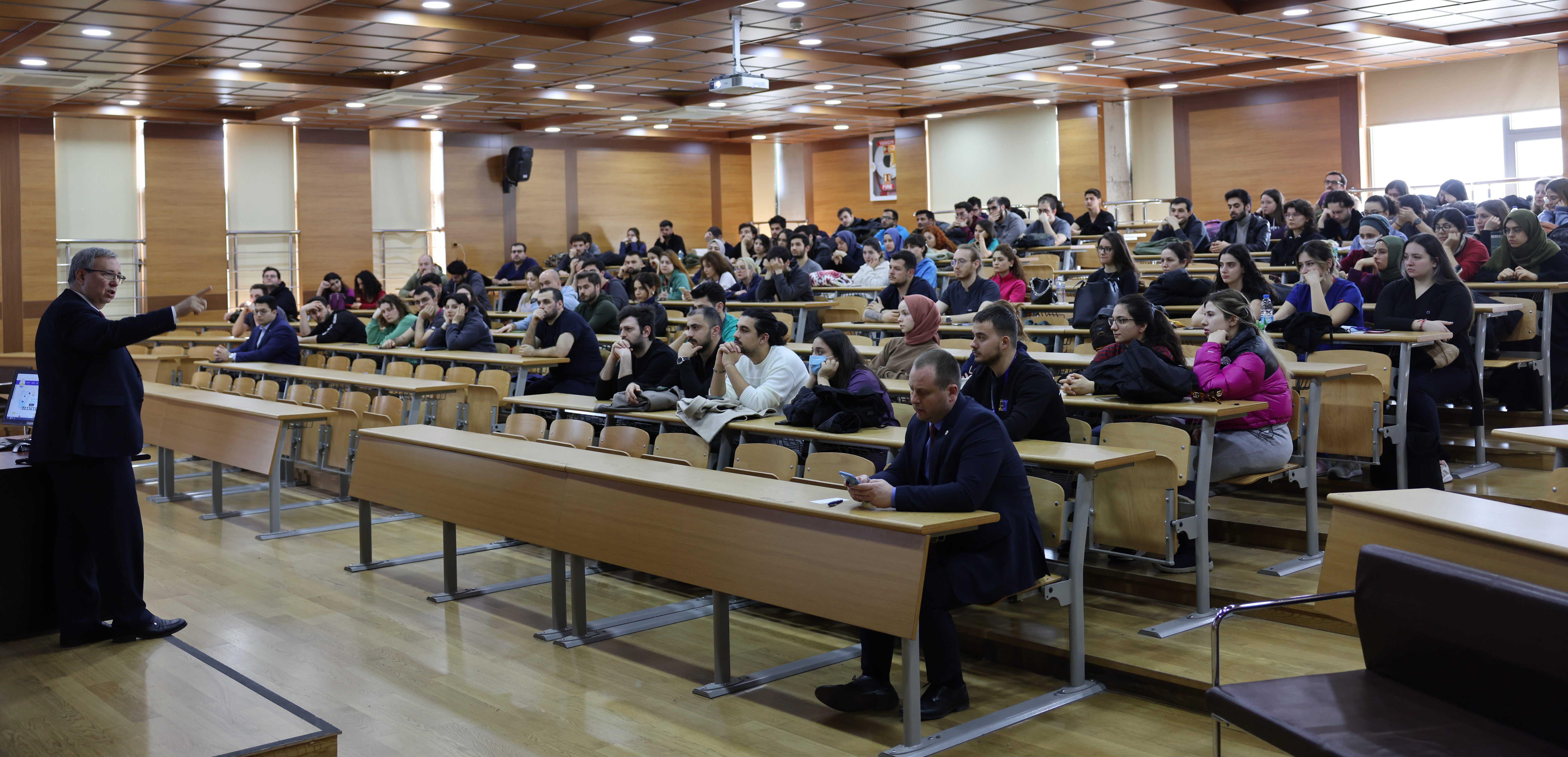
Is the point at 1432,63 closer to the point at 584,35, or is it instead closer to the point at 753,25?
the point at 753,25

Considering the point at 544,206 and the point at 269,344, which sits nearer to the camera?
the point at 269,344

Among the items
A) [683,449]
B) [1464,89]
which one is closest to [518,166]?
[1464,89]

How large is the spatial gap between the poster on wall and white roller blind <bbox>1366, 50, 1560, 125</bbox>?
7.24 metres

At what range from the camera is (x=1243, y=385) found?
Result: 463cm

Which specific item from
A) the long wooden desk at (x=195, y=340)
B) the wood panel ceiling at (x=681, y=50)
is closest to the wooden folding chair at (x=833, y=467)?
the wood panel ceiling at (x=681, y=50)

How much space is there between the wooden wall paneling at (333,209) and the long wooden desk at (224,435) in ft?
26.7

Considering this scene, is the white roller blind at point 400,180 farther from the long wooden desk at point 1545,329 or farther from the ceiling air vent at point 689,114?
the long wooden desk at point 1545,329

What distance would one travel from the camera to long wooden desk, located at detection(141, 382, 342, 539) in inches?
252

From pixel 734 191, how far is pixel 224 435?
45.7 ft

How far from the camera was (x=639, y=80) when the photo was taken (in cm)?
1269

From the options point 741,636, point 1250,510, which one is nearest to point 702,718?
point 741,636

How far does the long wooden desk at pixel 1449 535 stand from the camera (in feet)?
8.55

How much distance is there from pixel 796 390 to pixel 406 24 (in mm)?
5603

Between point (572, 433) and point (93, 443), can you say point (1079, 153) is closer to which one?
point (572, 433)
